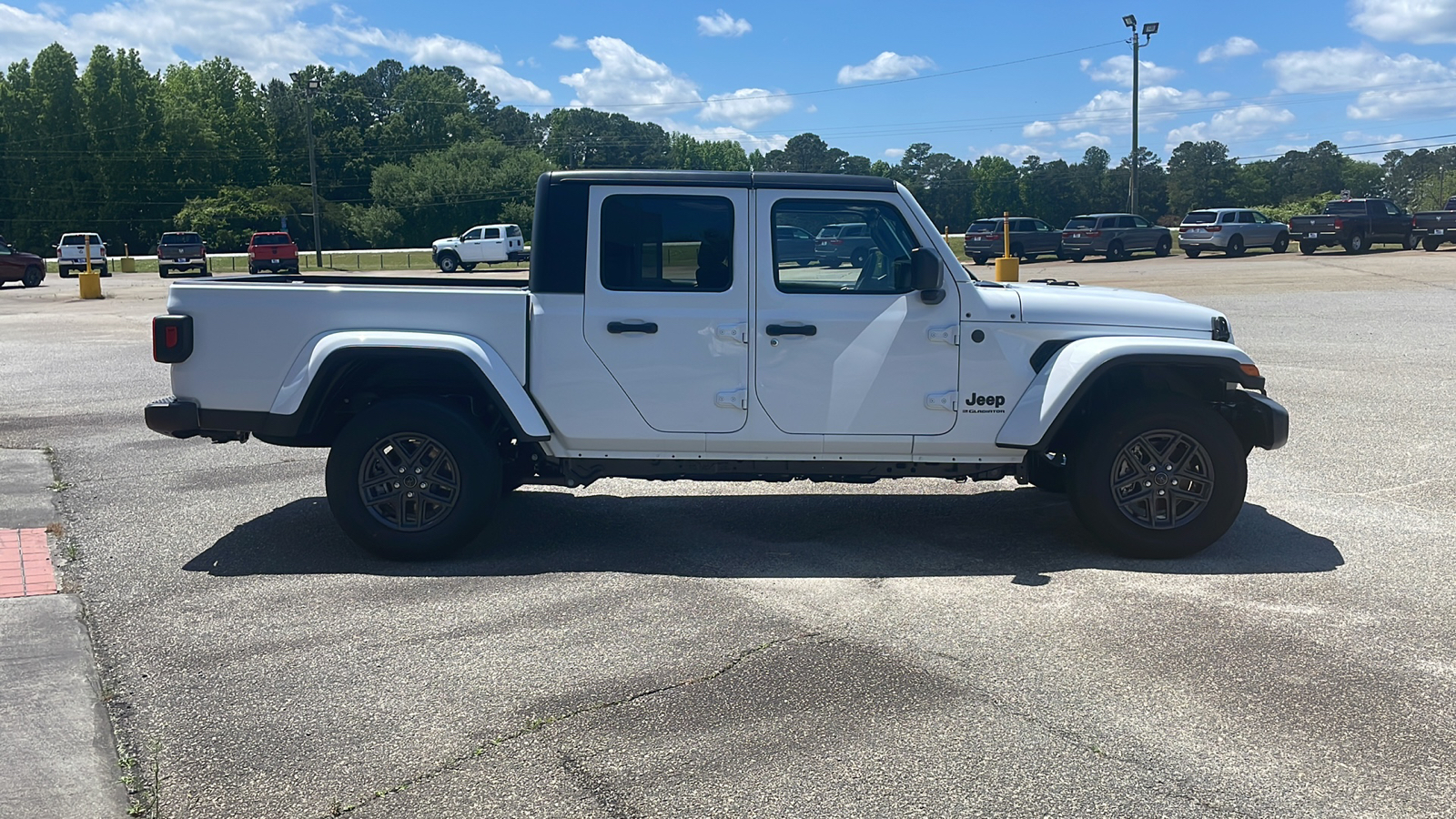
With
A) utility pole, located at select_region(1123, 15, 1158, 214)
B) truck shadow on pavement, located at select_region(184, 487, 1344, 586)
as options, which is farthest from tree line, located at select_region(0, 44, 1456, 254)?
truck shadow on pavement, located at select_region(184, 487, 1344, 586)

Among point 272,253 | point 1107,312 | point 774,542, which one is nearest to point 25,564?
point 774,542

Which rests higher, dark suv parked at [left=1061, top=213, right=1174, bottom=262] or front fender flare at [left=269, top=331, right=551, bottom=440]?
dark suv parked at [left=1061, top=213, right=1174, bottom=262]

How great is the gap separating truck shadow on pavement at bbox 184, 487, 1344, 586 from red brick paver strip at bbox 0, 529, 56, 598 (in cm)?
68

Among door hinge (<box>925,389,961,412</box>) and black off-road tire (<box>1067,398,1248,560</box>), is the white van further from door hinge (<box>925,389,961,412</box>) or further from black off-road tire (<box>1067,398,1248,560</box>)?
black off-road tire (<box>1067,398,1248,560</box>)

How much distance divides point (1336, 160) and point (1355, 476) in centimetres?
12569

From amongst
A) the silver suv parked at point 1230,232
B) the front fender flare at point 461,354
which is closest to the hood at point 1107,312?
the front fender flare at point 461,354

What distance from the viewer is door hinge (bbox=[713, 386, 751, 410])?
601cm

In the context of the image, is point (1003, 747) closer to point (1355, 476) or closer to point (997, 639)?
point (997, 639)

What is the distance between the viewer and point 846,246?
6.07m

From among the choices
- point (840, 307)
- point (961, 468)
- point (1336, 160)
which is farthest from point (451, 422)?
point (1336, 160)

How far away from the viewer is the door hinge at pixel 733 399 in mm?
6008

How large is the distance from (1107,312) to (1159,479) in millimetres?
920

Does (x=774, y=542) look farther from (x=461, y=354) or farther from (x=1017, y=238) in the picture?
(x=1017, y=238)

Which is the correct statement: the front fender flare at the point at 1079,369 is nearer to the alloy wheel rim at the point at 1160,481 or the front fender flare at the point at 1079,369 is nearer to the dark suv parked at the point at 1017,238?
the alloy wheel rim at the point at 1160,481
